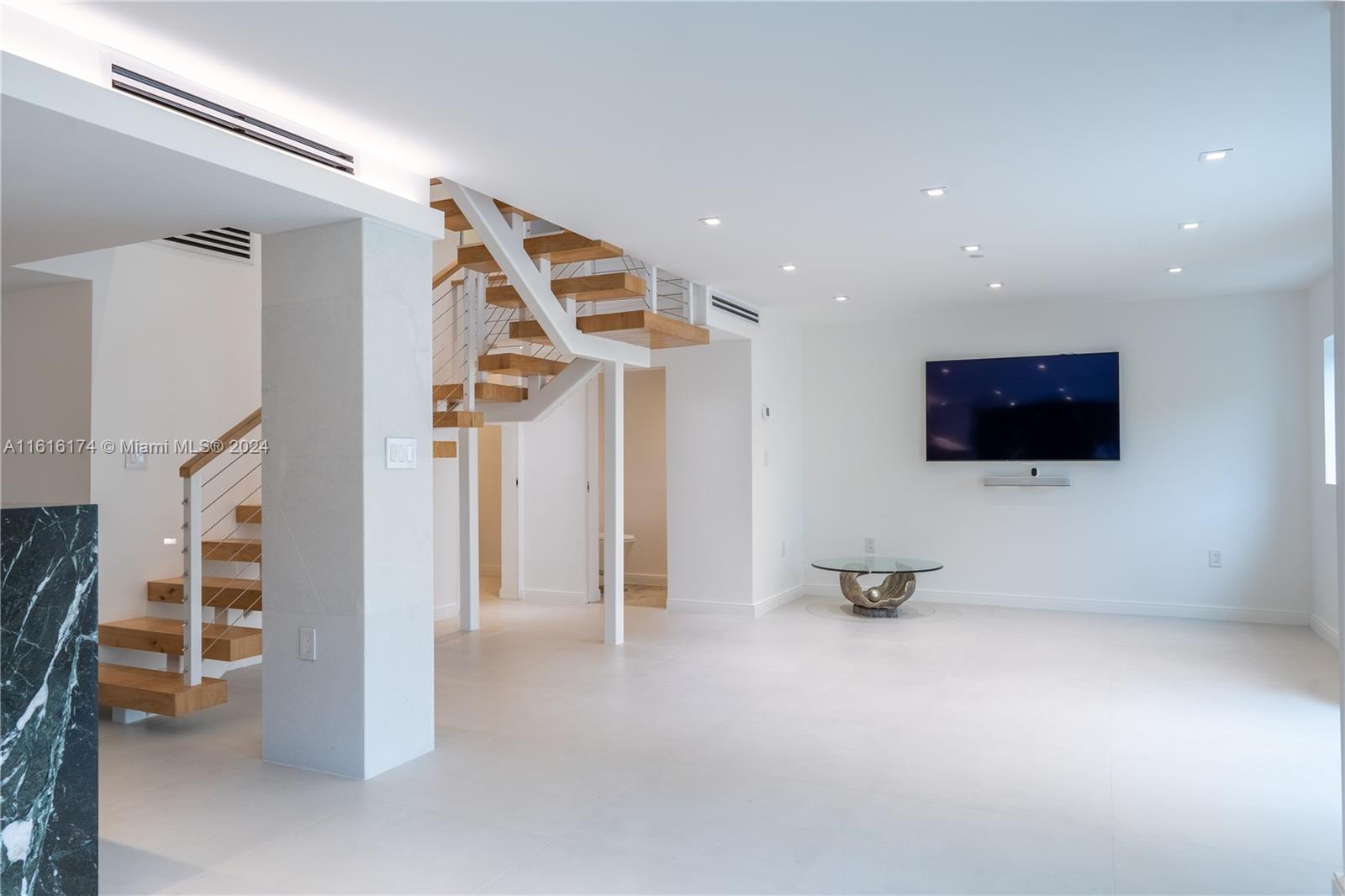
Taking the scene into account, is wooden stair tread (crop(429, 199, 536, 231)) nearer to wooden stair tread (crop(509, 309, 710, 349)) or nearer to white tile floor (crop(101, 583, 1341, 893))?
wooden stair tread (crop(509, 309, 710, 349))

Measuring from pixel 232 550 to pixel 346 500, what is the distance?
1.97 metres

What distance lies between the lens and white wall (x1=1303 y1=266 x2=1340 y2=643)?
6.01 meters

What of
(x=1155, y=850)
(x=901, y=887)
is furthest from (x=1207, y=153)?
(x=901, y=887)

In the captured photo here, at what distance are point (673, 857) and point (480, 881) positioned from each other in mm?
610

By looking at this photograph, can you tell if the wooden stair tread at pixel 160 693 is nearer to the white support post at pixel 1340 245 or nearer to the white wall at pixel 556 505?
the white wall at pixel 556 505

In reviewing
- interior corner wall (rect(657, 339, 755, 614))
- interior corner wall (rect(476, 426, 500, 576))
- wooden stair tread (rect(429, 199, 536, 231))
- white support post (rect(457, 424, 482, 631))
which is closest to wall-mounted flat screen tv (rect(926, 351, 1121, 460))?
interior corner wall (rect(657, 339, 755, 614))

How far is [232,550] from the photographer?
5141 millimetres

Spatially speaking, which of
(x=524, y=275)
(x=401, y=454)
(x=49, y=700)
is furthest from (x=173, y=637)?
(x=524, y=275)

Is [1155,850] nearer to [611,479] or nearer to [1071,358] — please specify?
[611,479]

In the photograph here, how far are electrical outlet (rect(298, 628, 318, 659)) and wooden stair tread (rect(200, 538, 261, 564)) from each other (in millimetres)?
1360

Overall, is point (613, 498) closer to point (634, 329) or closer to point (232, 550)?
point (634, 329)

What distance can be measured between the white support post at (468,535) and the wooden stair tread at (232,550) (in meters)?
1.67

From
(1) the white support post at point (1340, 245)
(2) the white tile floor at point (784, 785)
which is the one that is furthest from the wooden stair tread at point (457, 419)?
(1) the white support post at point (1340, 245)

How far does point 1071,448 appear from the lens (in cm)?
735
